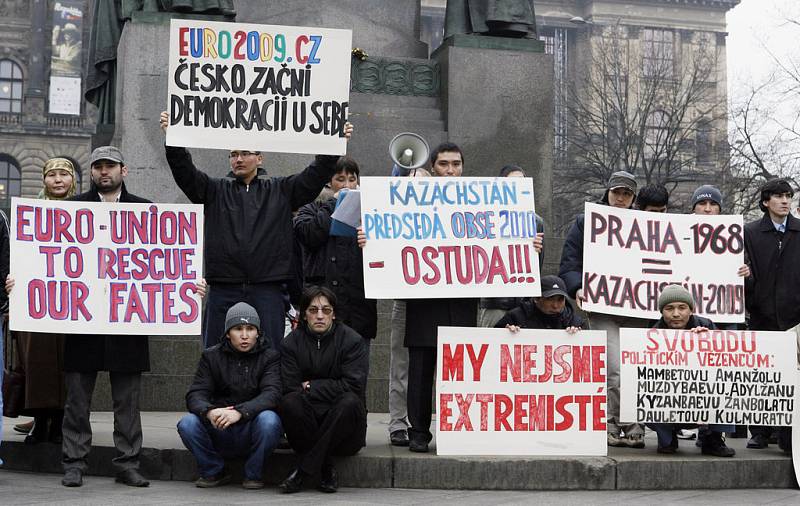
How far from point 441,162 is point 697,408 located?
2385 mm

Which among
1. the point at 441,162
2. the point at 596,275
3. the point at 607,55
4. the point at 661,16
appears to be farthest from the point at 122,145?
the point at 661,16

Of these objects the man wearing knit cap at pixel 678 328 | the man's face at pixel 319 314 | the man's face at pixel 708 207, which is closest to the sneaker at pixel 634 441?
the man wearing knit cap at pixel 678 328

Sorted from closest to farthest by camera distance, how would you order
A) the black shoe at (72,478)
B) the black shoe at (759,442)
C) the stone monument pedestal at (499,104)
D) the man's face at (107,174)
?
1. the black shoe at (72,478)
2. the man's face at (107,174)
3. the black shoe at (759,442)
4. the stone monument pedestal at (499,104)

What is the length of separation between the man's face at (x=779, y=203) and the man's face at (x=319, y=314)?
3474mm

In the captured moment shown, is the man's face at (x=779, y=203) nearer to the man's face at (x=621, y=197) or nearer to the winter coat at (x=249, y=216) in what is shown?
the man's face at (x=621, y=197)

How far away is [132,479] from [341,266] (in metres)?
1.99

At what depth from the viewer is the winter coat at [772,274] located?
8.61 metres

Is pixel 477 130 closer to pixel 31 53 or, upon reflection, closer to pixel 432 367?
pixel 432 367

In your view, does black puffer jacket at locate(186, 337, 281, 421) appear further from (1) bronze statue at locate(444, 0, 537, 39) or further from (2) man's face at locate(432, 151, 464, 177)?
(1) bronze statue at locate(444, 0, 537, 39)

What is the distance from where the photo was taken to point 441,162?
8.21 metres

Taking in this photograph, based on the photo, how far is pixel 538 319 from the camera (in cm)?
812

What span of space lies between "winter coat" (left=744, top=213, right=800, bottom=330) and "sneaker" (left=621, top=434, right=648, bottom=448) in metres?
1.29

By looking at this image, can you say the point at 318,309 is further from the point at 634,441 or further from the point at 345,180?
the point at 634,441

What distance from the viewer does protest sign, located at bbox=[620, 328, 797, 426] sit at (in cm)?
788
